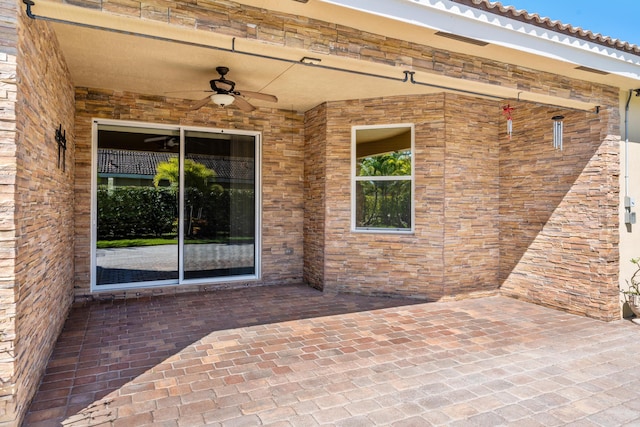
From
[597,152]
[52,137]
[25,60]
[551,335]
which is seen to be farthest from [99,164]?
[597,152]

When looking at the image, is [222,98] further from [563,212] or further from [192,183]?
[563,212]

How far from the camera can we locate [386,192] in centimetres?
650

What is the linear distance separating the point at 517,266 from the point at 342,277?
9.16 feet

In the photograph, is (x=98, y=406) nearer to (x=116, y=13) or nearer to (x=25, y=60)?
(x=25, y=60)

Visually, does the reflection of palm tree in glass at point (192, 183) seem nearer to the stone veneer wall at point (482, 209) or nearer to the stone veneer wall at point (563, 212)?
the stone veneer wall at point (482, 209)

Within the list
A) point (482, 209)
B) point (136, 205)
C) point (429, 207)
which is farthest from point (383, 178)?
point (136, 205)

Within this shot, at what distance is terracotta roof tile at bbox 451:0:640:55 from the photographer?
3.80m

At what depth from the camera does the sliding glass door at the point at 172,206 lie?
6184 millimetres

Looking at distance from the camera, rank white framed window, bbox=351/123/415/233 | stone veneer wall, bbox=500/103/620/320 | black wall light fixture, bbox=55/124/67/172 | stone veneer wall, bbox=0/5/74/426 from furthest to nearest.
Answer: white framed window, bbox=351/123/415/233, stone veneer wall, bbox=500/103/620/320, black wall light fixture, bbox=55/124/67/172, stone veneer wall, bbox=0/5/74/426

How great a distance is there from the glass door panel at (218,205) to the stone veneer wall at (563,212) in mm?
4341

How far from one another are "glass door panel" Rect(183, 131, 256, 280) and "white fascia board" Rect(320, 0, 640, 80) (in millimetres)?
4084

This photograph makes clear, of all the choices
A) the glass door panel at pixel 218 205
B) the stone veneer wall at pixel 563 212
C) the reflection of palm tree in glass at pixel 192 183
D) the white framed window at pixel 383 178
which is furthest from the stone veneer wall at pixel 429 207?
the reflection of palm tree in glass at pixel 192 183

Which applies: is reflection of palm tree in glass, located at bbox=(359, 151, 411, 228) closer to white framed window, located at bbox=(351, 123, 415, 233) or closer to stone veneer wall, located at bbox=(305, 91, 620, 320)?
white framed window, located at bbox=(351, 123, 415, 233)

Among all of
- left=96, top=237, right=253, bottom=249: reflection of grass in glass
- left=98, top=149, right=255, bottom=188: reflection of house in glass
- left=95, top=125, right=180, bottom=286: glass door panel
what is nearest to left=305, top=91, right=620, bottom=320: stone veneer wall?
left=98, top=149, right=255, bottom=188: reflection of house in glass
